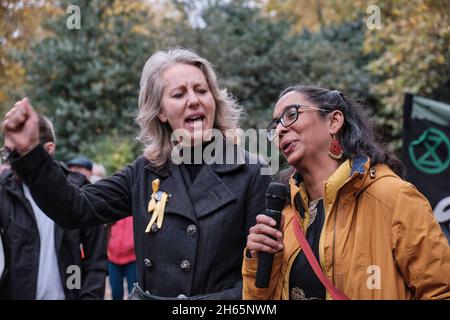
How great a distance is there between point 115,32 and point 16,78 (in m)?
5.37

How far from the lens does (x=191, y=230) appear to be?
9.95ft

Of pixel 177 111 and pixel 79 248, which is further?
pixel 79 248

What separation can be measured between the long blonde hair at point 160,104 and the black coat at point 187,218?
158mm

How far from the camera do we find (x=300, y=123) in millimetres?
2873

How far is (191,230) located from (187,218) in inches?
2.7

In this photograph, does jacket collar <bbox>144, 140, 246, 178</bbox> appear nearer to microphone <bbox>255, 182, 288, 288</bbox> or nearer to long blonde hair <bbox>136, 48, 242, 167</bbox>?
long blonde hair <bbox>136, 48, 242, 167</bbox>

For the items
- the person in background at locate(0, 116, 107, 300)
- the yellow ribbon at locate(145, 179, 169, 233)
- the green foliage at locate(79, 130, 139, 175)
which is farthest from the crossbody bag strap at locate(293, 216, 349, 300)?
the green foliage at locate(79, 130, 139, 175)

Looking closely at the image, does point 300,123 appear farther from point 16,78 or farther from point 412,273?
point 16,78

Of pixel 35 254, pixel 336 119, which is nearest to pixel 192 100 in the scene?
pixel 336 119

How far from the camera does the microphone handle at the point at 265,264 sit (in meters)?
2.57

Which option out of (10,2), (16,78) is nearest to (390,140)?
(10,2)

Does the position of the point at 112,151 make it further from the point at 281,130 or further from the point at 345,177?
the point at 345,177

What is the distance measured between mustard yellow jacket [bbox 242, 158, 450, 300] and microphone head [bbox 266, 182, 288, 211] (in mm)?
178

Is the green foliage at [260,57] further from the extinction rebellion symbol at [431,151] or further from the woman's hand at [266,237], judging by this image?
the woman's hand at [266,237]
